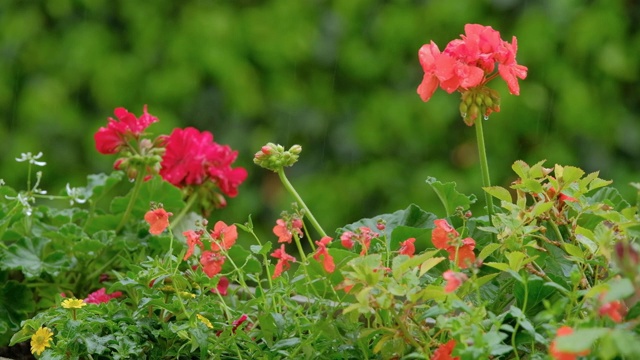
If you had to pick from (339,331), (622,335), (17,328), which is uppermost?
(17,328)

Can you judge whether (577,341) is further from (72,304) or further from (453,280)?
(72,304)

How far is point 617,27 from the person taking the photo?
109 inches

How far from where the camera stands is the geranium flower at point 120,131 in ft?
5.08

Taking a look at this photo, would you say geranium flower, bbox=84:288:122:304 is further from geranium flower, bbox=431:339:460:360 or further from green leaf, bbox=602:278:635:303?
green leaf, bbox=602:278:635:303

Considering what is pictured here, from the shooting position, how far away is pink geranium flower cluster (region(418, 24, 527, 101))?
1.18 m

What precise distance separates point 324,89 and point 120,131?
1.55 metres

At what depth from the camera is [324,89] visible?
10.0ft

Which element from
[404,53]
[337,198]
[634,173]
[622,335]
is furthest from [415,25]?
[622,335]

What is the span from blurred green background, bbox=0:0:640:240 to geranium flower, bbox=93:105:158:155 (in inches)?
55.3

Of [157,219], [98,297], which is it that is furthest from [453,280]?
[98,297]

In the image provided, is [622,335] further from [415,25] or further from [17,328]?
[415,25]

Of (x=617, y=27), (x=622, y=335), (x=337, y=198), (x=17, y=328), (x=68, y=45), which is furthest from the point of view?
(x=68, y=45)

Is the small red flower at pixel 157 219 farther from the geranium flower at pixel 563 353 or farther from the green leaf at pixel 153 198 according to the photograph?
the geranium flower at pixel 563 353

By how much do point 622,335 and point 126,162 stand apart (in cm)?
93
